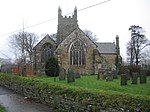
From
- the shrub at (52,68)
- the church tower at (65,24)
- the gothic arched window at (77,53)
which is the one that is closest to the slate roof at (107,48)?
the church tower at (65,24)

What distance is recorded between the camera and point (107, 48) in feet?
182

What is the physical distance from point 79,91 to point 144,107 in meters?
4.74

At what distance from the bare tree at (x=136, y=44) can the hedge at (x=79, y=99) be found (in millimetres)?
46845

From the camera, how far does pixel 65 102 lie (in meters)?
14.7

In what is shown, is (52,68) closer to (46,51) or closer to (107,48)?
(46,51)

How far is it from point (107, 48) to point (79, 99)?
141 feet

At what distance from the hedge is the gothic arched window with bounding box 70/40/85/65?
76.1 ft

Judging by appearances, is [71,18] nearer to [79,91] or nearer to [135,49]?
[135,49]

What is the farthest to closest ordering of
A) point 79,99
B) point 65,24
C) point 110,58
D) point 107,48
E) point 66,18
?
point 107,48 → point 110,58 → point 66,18 → point 65,24 → point 79,99

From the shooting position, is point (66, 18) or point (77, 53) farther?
point (66, 18)

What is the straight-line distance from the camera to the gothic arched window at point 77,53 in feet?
147

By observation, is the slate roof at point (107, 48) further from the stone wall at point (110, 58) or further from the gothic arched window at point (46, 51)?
the gothic arched window at point (46, 51)

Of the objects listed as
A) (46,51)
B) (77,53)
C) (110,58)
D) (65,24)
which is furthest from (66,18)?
(110,58)

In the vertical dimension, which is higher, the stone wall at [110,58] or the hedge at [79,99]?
the stone wall at [110,58]
